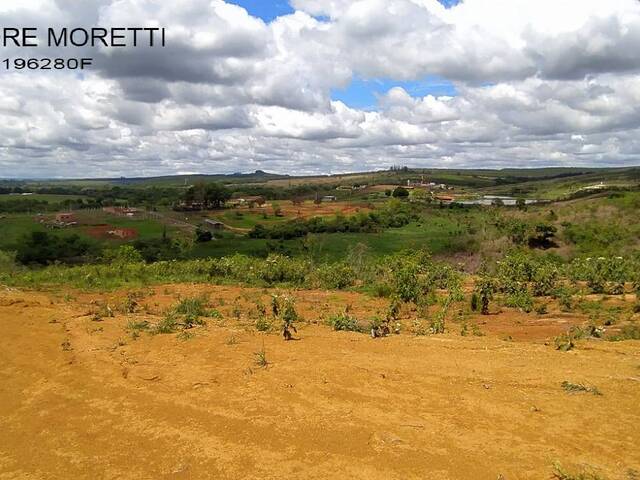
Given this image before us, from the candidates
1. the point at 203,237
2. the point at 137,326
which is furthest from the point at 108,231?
the point at 137,326

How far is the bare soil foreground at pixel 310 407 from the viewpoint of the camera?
5.38 m

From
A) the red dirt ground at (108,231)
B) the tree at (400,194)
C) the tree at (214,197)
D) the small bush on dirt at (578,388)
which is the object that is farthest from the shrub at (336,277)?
the tree at (400,194)

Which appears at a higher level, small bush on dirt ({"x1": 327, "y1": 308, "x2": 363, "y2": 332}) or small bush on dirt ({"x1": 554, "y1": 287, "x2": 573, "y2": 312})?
small bush on dirt ({"x1": 327, "y1": 308, "x2": 363, "y2": 332})

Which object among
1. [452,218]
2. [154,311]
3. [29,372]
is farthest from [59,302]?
[452,218]

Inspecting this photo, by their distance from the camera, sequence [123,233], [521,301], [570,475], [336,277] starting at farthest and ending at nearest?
[123,233] → [336,277] → [521,301] → [570,475]

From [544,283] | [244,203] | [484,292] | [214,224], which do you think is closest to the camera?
[484,292]

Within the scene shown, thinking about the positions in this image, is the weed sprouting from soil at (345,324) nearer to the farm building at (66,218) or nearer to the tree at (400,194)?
the farm building at (66,218)

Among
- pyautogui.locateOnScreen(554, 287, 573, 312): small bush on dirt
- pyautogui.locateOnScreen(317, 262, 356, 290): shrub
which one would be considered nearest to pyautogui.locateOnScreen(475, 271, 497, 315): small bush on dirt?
pyautogui.locateOnScreen(554, 287, 573, 312): small bush on dirt

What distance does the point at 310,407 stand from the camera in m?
6.64

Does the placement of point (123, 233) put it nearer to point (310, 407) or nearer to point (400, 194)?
point (400, 194)

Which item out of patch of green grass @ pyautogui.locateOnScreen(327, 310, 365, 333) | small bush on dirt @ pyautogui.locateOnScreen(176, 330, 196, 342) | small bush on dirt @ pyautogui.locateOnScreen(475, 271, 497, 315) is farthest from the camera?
small bush on dirt @ pyautogui.locateOnScreen(475, 271, 497, 315)

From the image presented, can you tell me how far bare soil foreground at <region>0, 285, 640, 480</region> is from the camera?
212 inches

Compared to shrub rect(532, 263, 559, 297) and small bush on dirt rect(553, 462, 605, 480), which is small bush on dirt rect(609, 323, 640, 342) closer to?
shrub rect(532, 263, 559, 297)

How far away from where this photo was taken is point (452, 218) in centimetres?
6862
